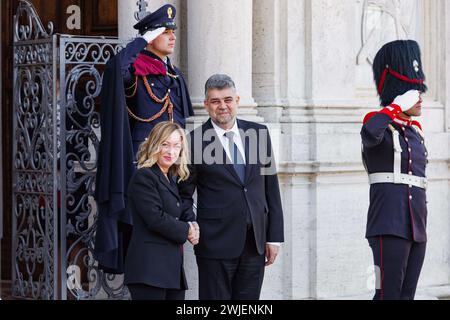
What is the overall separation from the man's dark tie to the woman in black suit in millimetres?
365

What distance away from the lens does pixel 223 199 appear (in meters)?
7.24

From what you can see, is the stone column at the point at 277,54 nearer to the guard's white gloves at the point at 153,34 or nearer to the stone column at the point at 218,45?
the stone column at the point at 218,45

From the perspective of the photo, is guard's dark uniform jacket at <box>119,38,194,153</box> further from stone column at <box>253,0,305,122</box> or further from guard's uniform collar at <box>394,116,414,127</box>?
guard's uniform collar at <box>394,116,414,127</box>

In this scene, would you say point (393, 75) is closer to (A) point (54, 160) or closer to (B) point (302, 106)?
(B) point (302, 106)

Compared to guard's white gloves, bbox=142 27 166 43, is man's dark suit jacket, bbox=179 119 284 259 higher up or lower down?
lower down

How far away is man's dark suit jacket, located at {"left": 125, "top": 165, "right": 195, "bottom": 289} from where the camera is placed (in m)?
6.86

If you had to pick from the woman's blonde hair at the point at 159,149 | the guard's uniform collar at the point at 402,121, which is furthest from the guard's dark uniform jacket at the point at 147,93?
the guard's uniform collar at the point at 402,121

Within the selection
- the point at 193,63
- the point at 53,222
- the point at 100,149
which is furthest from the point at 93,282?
the point at 193,63

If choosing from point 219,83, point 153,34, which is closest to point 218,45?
point 153,34

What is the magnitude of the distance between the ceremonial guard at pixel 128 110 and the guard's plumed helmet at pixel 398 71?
4.95 feet

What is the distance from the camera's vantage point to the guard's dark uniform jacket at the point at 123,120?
809 centimetres

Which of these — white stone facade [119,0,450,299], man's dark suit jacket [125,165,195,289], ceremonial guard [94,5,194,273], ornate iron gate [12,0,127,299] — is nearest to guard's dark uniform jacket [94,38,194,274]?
ceremonial guard [94,5,194,273]

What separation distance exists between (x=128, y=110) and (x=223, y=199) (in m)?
1.36

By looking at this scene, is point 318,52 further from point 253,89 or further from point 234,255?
point 234,255
